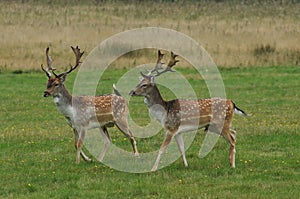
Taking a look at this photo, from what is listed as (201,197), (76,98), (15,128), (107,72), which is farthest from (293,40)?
(201,197)

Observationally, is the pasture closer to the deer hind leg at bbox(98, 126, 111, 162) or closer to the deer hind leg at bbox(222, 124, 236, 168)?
the deer hind leg at bbox(222, 124, 236, 168)

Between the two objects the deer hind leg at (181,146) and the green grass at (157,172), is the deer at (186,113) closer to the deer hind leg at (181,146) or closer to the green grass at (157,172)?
the deer hind leg at (181,146)

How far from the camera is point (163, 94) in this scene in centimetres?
2138

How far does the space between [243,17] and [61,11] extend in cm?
938

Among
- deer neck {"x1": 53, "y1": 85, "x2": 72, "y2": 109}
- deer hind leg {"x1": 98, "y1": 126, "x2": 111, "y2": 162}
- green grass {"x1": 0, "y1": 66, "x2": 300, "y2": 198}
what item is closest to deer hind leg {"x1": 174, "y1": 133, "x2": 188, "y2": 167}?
green grass {"x1": 0, "y1": 66, "x2": 300, "y2": 198}

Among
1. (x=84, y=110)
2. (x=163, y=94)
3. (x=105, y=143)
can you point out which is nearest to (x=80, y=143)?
(x=84, y=110)

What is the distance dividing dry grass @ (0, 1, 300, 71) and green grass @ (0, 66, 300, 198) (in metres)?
8.49

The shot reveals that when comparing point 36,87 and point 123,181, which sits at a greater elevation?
point 123,181

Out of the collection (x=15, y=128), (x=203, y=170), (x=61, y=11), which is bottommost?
(x=61, y=11)

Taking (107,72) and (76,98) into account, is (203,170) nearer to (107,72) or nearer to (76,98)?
(76,98)

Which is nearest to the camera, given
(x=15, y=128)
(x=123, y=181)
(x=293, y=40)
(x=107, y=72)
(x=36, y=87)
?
(x=123, y=181)

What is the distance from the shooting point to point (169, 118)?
11391 millimetres

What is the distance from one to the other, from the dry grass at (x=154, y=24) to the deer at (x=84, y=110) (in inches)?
565

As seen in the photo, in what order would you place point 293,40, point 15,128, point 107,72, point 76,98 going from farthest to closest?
1. point 293,40
2. point 107,72
3. point 15,128
4. point 76,98
